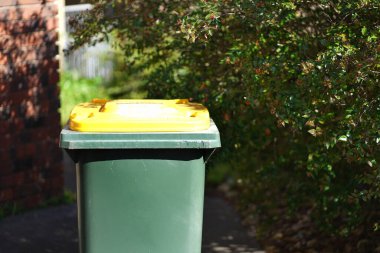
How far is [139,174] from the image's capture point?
4531 mm

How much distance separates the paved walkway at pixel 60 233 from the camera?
595 cm

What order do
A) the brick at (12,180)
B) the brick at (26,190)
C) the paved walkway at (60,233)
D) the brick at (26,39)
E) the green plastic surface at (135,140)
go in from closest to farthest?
the green plastic surface at (135,140) < the paved walkway at (60,233) < the brick at (26,39) < the brick at (12,180) < the brick at (26,190)

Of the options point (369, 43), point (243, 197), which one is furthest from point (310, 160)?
point (243, 197)

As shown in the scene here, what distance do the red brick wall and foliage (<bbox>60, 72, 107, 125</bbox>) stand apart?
3.08 metres

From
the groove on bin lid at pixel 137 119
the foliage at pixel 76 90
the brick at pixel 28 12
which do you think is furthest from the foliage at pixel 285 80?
the foliage at pixel 76 90

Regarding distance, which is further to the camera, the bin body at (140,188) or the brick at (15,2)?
the brick at (15,2)

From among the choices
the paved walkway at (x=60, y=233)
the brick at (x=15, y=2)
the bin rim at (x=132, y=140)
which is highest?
the brick at (x=15, y=2)

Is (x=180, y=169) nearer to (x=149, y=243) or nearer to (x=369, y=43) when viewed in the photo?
(x=149, y=243)

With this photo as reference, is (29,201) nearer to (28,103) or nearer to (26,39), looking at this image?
(28,103)

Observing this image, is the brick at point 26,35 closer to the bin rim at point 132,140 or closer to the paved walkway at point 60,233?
the paved walkway at point 60,233

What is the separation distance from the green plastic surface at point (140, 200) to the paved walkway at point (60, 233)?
1.34m

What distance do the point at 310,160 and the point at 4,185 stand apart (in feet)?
8.97

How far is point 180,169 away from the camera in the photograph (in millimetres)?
4551

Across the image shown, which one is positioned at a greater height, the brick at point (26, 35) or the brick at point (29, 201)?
the brick at point (26, 35)
